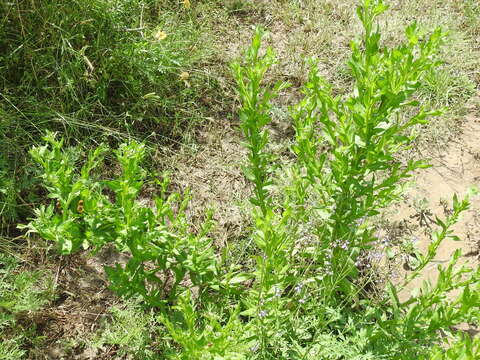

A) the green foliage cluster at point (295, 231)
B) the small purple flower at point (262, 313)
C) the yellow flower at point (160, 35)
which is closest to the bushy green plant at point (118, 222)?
the green foliage cluster at point (295, 231)

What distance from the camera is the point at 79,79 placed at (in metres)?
2.95

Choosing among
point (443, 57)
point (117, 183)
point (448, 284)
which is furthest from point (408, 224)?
point (117, 183)

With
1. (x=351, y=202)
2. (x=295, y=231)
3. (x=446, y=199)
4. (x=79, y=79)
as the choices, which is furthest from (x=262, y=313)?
(x=79, y=79)

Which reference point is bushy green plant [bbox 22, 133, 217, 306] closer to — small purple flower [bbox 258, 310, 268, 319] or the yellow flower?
small purple flower [bbox 258, 310, 268, 319]

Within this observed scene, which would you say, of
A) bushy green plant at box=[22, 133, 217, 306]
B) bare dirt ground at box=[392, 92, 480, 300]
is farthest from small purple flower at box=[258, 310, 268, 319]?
bare dirt ground at box=[392, 92, 480, 300]

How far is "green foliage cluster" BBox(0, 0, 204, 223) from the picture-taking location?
9.09 feet

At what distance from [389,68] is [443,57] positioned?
2.29m

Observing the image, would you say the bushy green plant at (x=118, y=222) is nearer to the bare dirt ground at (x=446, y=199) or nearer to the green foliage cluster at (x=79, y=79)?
the green foliage cluster at (x=79, y=79)

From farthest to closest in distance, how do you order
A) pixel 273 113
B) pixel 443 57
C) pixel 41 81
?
pixel 443 57 → pixel 273 113 → pixel 41 81

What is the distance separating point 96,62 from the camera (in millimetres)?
3051

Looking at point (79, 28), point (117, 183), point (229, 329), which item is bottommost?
point (229, 329)

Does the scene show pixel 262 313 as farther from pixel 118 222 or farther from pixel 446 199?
pixel 446 199

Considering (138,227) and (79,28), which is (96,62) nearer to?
(79,28)

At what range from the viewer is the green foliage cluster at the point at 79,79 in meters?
2.77
